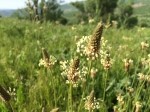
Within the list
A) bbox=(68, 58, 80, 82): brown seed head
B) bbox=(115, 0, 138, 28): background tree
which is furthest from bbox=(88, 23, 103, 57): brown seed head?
bbox=(115, 0, 138, 28): background tree

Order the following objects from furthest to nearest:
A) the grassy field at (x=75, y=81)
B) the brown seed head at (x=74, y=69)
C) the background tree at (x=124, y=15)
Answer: the background tree at (x=124, y=15), the grassy field at (x=75, y=81), the brown seed head at (x=74, y=69)

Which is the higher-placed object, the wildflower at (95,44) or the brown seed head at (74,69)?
the wildflower at (95,44)

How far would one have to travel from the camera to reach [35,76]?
4406 millimetres

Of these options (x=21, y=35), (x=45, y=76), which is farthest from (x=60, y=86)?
(x=21, y=35)

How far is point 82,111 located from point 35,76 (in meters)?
1.37

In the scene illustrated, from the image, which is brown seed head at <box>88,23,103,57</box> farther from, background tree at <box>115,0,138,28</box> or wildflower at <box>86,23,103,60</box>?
background tree at <box>115,0,138,28</box>

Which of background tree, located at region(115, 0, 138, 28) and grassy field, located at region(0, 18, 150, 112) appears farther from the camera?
background tree, located at region(115, 0, 138, 28)

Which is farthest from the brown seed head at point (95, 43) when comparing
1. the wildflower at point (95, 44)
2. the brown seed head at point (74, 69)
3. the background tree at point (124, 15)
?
the background tree at point (124, 15)

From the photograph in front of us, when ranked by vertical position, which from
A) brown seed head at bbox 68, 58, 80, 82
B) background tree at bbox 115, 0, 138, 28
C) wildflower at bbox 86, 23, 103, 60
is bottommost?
background tree at bbox 115, 0, 138, 28

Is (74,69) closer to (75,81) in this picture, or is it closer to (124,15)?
(75,81)

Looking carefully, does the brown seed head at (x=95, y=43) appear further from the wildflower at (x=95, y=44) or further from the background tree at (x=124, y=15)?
the background tree at (x=124, y=15)

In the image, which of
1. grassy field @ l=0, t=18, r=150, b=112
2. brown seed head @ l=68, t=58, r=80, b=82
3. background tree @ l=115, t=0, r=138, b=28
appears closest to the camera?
brown seed head @ l=68, t=58, r=80, b=82

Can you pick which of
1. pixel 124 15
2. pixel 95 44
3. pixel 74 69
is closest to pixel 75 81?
pixel 74 69

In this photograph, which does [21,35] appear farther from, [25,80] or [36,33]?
[25,80]
